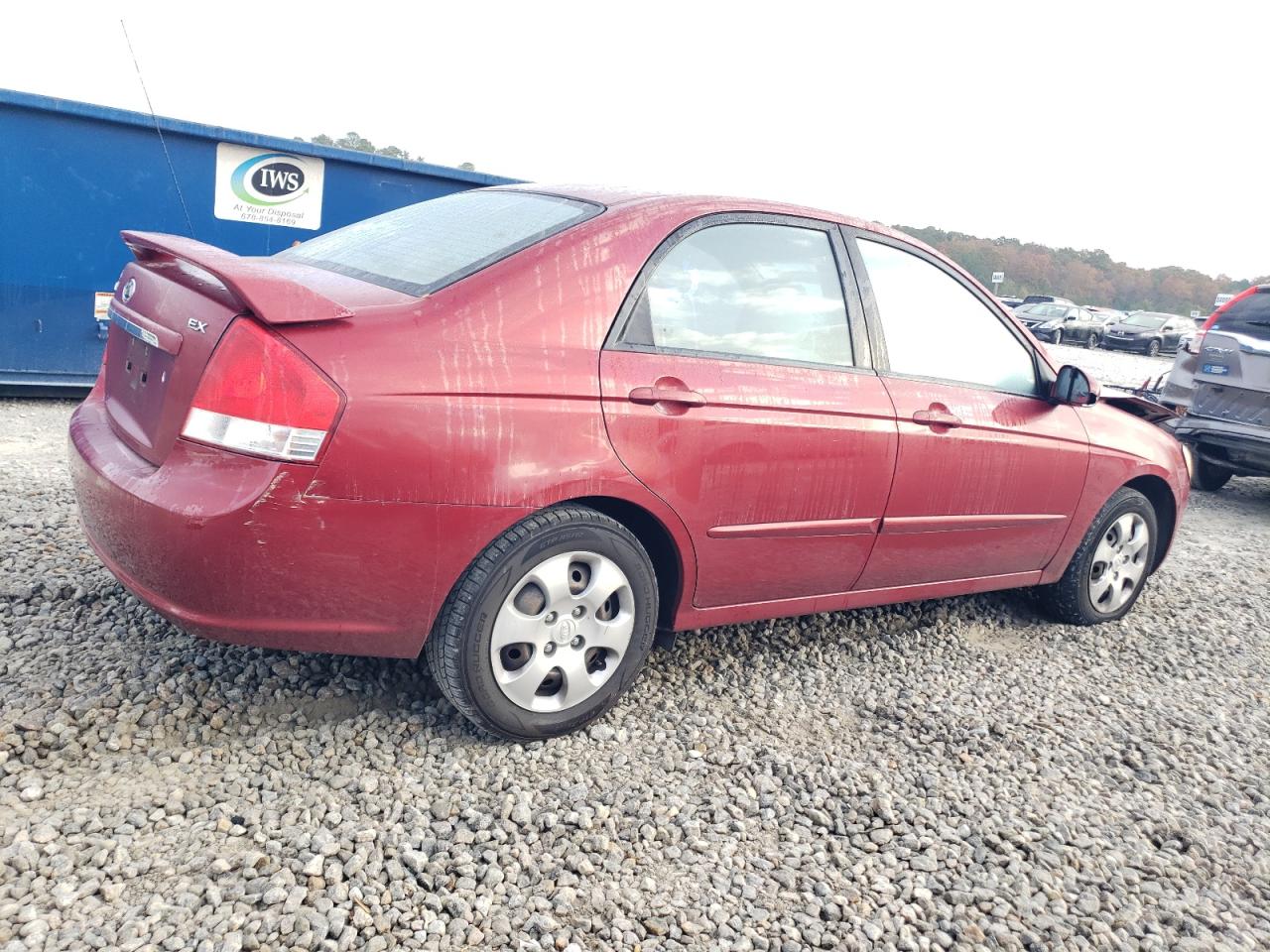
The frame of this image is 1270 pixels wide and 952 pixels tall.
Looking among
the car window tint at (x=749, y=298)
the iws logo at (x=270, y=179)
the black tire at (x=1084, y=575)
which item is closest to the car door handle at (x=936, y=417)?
the car window tint at (x=749, y=298)

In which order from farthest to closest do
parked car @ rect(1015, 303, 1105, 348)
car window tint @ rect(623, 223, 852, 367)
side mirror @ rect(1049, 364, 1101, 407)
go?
parked car @ rect(1015, 303, 1105, 348) → side mirror @ rect(1049, 364, 1101, 407) → car window tint @ rect(623, 223, 852, 367)

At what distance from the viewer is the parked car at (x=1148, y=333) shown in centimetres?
3078

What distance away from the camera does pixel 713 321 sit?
3.04 metres

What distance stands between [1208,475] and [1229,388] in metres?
1.29

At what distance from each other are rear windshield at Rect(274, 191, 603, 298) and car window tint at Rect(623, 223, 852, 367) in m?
0.34

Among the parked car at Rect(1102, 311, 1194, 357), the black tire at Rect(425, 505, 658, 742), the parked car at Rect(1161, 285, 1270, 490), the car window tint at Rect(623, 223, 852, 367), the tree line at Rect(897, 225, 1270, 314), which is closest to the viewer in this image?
the black tire at Rect(425, 505, 658, 742)

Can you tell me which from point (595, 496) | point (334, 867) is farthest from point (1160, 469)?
point (334, 867)

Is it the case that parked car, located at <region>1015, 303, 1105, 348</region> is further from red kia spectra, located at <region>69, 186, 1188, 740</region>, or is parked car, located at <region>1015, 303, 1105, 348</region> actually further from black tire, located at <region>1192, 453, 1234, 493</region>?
red kia spectra, located at <region>69, 186, 1188, 740</region>

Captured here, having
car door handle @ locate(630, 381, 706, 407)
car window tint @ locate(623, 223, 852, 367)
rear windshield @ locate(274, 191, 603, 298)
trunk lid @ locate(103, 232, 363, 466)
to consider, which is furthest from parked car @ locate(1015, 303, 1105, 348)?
trunk lid @ locate(103, 232, 363, 466)

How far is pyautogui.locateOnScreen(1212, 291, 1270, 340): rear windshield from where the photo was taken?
25.1 ft

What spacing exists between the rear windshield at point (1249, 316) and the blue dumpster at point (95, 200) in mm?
7076

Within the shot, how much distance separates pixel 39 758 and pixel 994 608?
12.5 ft

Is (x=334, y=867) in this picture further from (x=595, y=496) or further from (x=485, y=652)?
(x=595, y=496)

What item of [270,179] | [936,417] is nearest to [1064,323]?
[270,179]
